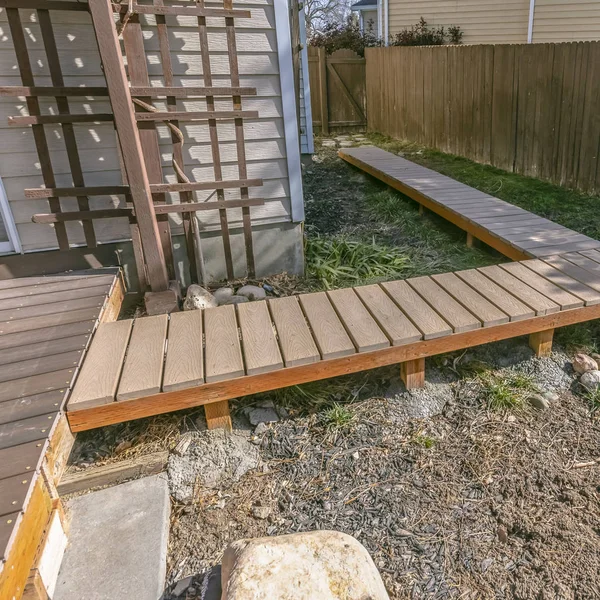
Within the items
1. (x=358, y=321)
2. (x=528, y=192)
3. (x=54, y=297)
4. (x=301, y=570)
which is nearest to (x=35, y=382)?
(x=54, y=297)

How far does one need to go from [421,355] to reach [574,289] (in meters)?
1.00

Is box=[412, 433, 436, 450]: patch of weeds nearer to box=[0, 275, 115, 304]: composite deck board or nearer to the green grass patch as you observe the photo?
box=[0, 275, 115, 304]: composite deck board

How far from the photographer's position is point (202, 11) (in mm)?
2740

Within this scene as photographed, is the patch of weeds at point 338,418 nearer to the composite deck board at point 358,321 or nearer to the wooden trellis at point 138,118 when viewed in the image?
the composite deck board at point 358,321

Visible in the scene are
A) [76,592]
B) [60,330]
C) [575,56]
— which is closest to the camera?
[76,592]

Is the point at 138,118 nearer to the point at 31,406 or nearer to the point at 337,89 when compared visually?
the point at 31,406

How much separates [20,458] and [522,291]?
2386 millimetres

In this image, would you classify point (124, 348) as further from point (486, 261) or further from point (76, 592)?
point (486, 261)

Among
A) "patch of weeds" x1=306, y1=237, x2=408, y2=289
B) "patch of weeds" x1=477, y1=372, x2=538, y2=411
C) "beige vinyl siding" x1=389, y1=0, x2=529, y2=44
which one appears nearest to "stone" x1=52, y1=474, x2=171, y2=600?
"patch of weeds" x1=477, y1=372, x2=538, y2=411

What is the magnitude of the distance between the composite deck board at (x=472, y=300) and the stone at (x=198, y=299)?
133cm

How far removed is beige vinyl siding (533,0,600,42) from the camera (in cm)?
901

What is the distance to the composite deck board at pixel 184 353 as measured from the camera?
199 centimetres

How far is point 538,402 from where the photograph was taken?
237cm

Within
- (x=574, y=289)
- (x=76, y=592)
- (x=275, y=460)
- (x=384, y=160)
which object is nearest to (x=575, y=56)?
(x=384, y=160)
